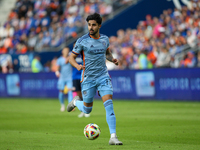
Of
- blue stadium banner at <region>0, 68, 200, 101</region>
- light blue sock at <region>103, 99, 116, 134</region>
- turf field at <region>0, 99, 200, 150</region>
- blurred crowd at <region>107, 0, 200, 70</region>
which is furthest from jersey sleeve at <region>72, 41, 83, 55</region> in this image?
blurred crowd at <region>107, 0, 200, 70</region>

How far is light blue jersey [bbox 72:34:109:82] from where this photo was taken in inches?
321

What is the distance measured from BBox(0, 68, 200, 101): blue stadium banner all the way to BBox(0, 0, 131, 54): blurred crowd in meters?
4.12

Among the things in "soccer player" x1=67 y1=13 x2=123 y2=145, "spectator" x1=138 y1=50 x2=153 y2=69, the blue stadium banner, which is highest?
"soccer player" x1=67 y1=13 x2=123 y2=145

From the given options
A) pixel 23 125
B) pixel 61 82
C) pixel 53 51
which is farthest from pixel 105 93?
pixel 53 51

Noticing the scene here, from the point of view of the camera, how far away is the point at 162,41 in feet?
72.0

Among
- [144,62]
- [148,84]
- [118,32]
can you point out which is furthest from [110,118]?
[118,32]

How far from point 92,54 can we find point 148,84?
1270 centimetres

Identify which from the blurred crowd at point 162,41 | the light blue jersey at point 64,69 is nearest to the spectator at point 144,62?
the blurred crowd at point 162,41

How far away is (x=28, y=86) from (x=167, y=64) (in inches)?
399

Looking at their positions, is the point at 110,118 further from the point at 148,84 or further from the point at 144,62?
the point at 144,62

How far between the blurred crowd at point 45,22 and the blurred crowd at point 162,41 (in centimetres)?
358

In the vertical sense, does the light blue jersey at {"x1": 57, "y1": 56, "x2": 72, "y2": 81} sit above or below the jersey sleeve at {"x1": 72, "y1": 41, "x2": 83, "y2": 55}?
below

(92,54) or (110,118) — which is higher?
(92,54)

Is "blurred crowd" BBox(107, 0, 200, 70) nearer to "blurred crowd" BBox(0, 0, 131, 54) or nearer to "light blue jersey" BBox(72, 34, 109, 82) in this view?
"blurred crowd" BBox(0, 0, 131, 54)
